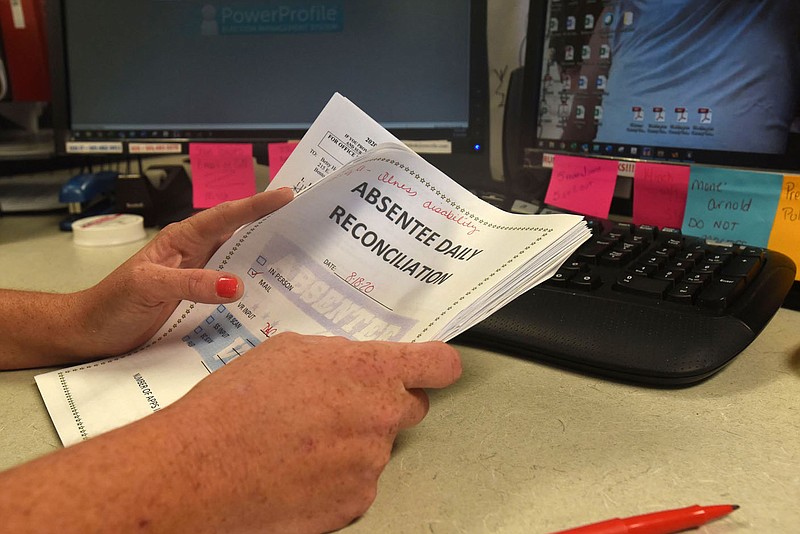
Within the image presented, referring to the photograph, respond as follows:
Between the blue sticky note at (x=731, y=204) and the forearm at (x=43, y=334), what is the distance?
61 cm

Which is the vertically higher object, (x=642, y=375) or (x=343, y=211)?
(x=343, y=211)

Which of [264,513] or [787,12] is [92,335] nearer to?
[264,513]

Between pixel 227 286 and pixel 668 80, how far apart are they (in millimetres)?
573

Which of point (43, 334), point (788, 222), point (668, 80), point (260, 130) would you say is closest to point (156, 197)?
point (260, 130)

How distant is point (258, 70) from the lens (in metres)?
0.92

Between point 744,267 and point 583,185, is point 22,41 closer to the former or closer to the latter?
point 583,185

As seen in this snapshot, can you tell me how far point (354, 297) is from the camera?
0.48 metres

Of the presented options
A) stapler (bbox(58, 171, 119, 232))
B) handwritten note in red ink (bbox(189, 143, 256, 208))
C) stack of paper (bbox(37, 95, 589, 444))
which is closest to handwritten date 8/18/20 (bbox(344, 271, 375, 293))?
stack of paper (bbox(37, 95, 589, 444))

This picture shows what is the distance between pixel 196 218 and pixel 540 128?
50cm

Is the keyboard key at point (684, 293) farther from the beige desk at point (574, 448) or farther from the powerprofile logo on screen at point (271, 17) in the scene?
the powerprofile logo on screen at point (271, 17)

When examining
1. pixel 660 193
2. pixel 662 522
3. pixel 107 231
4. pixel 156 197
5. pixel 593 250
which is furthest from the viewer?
pixel 156 197

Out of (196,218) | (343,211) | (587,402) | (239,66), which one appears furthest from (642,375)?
(239,66)

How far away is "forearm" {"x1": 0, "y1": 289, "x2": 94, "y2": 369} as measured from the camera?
0.51 m

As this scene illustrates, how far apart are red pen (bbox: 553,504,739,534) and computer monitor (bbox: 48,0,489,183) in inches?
25.0
